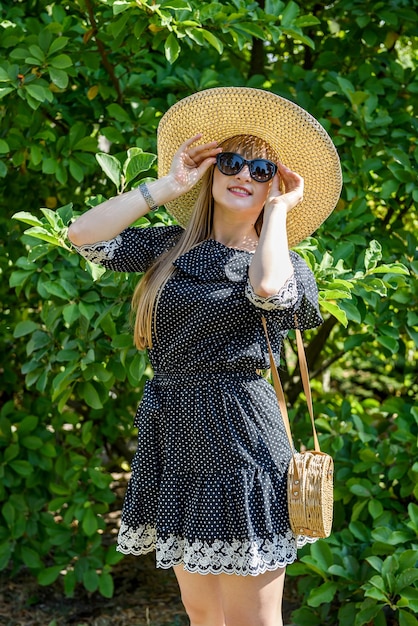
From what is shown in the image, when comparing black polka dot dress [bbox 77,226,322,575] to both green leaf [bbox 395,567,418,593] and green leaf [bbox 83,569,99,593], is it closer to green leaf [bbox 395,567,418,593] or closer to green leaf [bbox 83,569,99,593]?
green leaf [bbox 395,567,418,593]

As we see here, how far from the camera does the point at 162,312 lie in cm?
237

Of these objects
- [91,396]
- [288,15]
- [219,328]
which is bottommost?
[91,396]

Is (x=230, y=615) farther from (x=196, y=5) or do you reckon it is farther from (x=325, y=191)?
(x=196, y=5)

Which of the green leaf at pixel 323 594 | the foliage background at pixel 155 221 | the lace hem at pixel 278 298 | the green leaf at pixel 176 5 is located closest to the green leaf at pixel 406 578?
the foliage background at pixel 155 221

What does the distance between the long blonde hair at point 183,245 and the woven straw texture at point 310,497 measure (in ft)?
1.67

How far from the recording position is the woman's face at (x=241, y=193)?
2.38 meters

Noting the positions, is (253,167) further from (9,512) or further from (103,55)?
(9,512)

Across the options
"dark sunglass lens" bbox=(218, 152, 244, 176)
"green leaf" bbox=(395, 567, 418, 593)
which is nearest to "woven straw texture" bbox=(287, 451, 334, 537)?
"dark sunglass lens" bbox=(218, 152, 244, 176)

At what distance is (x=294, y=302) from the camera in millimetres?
2246

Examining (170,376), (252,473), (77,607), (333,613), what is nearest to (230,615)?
(252,473)

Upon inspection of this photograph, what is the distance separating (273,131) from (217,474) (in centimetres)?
88

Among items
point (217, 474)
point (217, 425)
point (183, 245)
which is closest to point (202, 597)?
point (217, 474)

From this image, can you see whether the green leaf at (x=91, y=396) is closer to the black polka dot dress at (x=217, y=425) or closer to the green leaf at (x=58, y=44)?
the black polka dot dress at (x=217, y=425)

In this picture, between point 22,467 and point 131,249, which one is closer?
point 131,249
